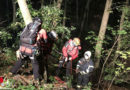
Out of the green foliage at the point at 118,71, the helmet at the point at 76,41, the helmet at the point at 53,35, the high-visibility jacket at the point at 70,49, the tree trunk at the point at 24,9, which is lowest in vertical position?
the green foliage at the point at 118,71

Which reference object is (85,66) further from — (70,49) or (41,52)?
(41,52)

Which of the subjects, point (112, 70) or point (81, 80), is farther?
point (112, 70)

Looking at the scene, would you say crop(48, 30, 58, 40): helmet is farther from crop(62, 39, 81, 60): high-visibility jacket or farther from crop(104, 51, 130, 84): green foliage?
crop(104, 51, 130, 84): green foliage

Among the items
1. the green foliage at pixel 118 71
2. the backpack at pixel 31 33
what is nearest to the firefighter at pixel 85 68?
the green foliage at pixel 118 71

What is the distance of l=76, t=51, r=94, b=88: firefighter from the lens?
5.59m

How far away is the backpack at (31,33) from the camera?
4.12 meters

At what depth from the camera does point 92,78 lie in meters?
8.65

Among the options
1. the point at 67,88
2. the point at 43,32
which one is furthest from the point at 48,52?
the point at 67,88

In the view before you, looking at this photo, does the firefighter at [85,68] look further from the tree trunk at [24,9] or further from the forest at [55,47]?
the tree trunk at [24,9]

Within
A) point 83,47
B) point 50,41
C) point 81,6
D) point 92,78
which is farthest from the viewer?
point 81,6

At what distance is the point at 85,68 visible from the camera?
18.7ft

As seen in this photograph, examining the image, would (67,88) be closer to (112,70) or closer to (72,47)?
(72,47)

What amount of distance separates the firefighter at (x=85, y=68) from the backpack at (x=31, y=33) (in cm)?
239

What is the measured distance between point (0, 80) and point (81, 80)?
10.9 feet
